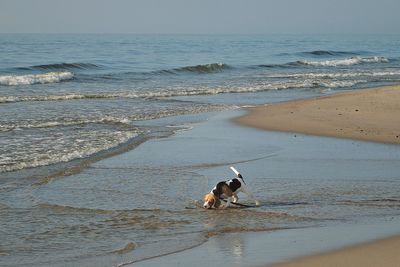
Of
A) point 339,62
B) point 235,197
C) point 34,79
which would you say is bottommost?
point 34,79

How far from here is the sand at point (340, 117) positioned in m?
13.1

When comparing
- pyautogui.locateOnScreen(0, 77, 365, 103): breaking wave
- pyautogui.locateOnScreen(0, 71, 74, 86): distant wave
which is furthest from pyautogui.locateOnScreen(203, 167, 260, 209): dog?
pyautogui.locateOnScreen(0, 71, 74, 86): distant wave

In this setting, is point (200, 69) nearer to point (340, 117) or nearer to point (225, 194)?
point (340, 117)

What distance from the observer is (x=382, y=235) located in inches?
251

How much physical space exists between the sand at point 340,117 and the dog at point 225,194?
5011 millimetres

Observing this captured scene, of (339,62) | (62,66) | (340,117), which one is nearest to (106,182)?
(340,117)

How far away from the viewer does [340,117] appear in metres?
15.2

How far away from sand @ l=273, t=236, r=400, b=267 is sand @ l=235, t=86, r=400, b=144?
6.33 m

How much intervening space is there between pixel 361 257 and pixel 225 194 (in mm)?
2366

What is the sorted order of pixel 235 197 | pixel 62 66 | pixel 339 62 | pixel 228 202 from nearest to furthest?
pixel 228 202 < pixel 235 197 < pixel 62 66 < pixel 339 62

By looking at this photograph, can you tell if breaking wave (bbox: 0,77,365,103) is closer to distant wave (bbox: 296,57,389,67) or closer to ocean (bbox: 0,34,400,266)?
ocean (bbox: 0,34,400,266)

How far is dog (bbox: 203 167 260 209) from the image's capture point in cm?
772

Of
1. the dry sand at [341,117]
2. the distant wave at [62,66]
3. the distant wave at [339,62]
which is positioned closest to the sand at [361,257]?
the dry sand at [341,117]

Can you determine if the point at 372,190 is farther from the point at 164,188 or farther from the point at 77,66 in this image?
the point at 77,66
